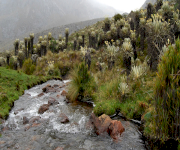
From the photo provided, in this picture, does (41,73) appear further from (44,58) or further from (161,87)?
(161,87)

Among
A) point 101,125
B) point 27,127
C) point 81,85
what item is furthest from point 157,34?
point 27,127

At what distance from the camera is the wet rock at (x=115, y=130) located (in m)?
4.13

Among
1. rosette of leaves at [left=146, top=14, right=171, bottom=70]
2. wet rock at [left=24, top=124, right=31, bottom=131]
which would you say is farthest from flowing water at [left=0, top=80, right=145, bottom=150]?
rosette of leaves at [left=146, top=14, right=171, bottom=70]

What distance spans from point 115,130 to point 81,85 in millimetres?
4109

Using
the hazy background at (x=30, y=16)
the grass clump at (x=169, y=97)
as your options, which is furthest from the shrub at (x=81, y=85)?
the hazy background at (x=30, y=16)

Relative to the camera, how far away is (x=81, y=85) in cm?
793

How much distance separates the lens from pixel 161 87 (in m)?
3.14

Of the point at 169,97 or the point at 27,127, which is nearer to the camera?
the point at 169,97

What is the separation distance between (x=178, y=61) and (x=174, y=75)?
315 mm

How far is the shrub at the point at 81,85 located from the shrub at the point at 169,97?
5162 millimetres

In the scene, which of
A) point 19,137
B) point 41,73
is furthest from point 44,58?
point 19,137

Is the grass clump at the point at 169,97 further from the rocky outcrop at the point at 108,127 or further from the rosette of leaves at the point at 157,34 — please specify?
the rosette of leaves at the point at 157,34

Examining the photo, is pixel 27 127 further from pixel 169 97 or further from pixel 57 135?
pixel 169 97

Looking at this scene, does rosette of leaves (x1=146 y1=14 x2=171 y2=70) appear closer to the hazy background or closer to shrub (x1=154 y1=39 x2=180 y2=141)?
shrub (x1=154 y1=39 x2=180 y2=141)
